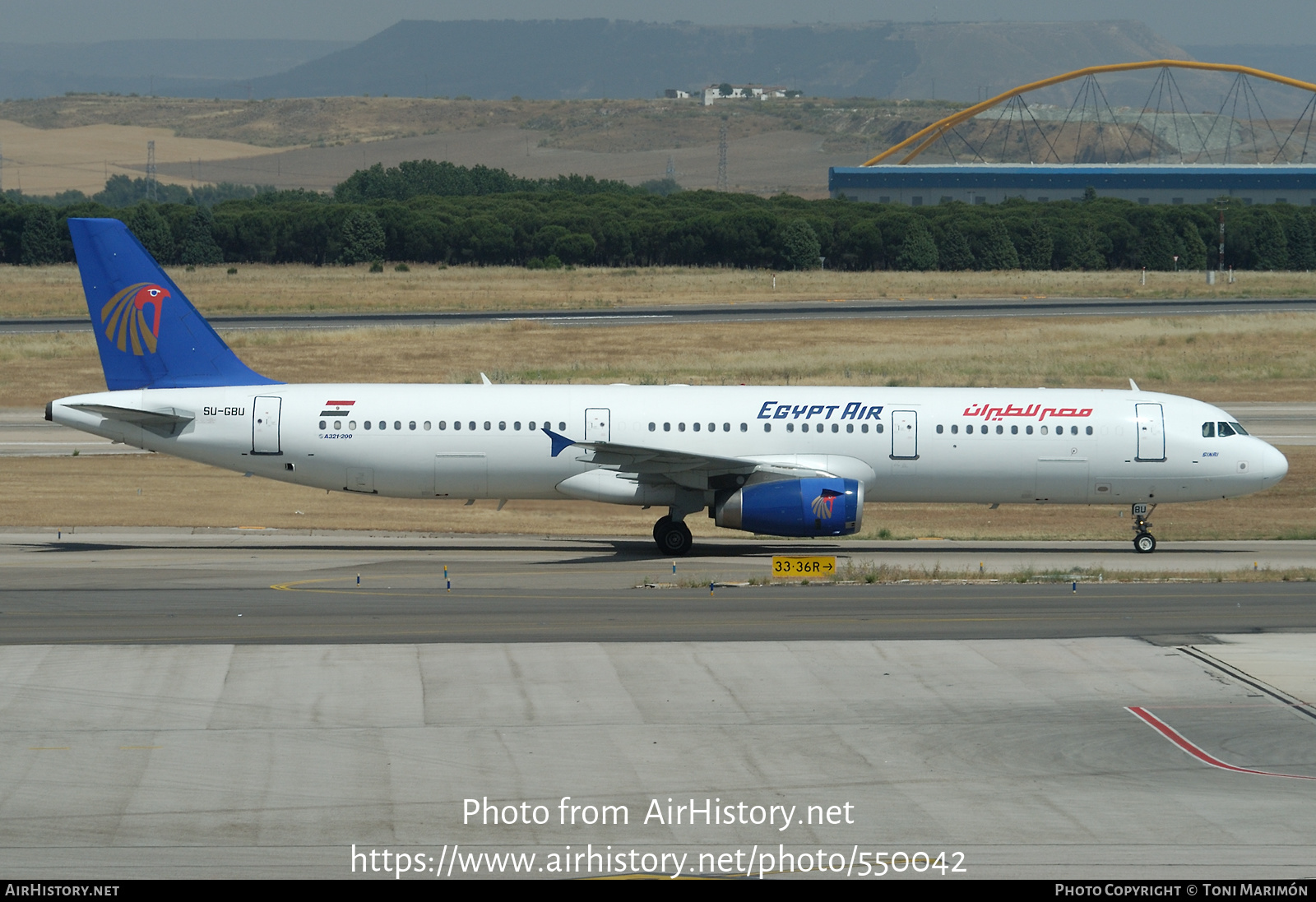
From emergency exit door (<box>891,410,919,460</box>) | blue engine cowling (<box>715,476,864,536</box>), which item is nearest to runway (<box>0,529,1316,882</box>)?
blue engine cowling (<box>715,476,864,536</box>)

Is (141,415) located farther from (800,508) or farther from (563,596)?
(800,508)

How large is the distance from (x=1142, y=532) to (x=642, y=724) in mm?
21201

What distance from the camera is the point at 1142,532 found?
37.6m

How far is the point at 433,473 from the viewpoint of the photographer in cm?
3619

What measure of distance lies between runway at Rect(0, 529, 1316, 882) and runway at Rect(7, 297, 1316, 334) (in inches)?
2009

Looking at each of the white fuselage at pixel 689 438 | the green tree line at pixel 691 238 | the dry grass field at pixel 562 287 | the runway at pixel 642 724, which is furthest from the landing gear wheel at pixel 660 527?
the green tree line at pixel 691 238

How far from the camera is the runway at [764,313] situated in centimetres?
8212

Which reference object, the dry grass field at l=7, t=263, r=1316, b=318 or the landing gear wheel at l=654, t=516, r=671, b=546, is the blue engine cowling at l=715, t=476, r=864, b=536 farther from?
the dry grass field at l=7, t=263, r=1316, b=318

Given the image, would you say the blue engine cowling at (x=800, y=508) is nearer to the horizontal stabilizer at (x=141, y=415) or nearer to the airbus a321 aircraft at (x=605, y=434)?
the airbus a321 aircraft at (x=605, y=434)

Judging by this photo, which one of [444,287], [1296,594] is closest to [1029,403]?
[1296,594]

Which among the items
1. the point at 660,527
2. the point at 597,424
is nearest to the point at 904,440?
the point at 660,527

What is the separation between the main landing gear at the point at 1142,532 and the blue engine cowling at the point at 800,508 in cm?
798

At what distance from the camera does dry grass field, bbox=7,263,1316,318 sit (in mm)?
93562

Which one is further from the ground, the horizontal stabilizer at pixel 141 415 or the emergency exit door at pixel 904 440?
the horizontal stabilizer at pixel 141 415
